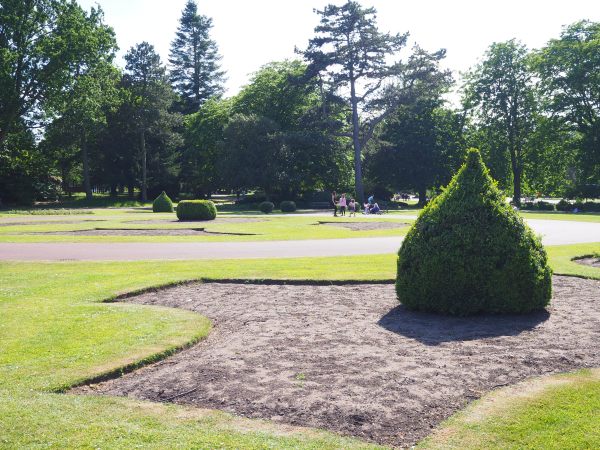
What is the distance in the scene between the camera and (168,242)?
824 inches

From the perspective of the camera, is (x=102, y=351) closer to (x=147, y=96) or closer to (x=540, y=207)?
(x=540, y=207)

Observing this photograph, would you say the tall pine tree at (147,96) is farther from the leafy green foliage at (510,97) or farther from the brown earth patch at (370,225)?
the brown earth patch at (370,225)

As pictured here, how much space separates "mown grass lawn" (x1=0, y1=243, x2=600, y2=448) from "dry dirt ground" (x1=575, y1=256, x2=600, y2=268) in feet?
2.42

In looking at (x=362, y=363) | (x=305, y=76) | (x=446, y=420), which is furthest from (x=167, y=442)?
(x=305, y=76)

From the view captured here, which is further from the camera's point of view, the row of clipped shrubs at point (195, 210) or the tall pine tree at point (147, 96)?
the tall pine tree at point (147, 96)

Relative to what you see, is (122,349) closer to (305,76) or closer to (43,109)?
(305,76)

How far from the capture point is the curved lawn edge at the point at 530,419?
4.16 meters

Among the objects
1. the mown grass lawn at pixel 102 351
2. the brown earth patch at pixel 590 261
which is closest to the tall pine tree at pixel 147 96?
the mown grass lawn at pixel 102 351

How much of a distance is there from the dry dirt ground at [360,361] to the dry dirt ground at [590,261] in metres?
5.00

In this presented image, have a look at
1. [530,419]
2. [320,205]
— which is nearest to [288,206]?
[320,205]

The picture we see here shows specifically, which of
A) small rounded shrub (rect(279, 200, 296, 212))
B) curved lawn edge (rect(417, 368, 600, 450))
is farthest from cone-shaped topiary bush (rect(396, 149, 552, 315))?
small rounded shrub (rect(279, 200, 296, 212))

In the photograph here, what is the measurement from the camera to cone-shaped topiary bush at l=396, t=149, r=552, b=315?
331 inches

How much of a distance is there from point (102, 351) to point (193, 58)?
85251 mm

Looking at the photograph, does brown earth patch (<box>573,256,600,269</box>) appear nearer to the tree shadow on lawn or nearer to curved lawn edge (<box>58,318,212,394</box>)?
the tree shadow on lawn
